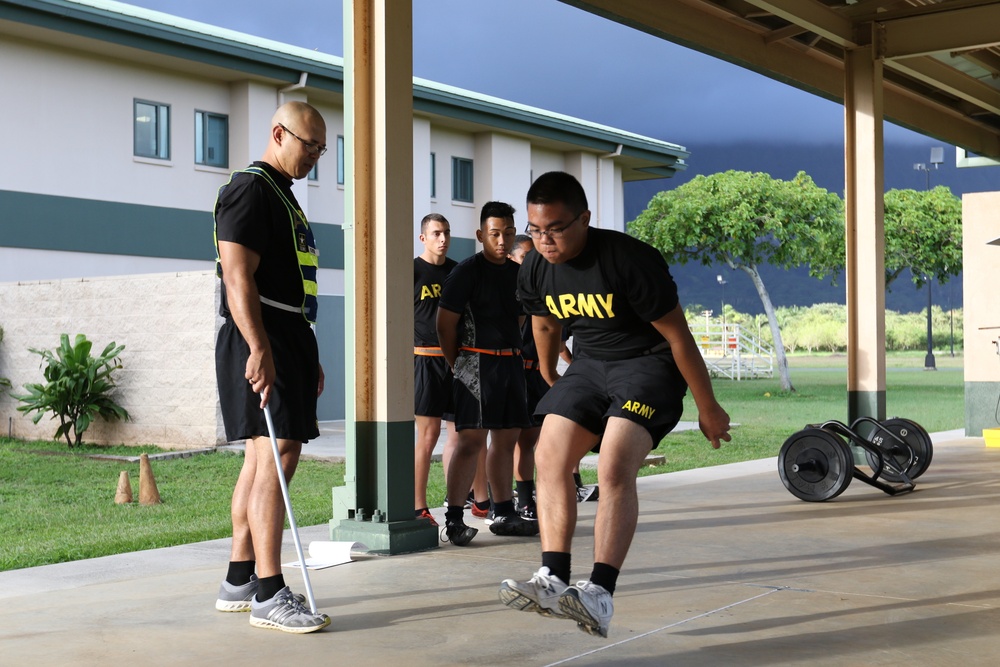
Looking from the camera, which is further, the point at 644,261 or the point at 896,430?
the point at 896,430

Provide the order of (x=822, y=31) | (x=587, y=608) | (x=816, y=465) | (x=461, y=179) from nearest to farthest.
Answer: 1. (x=587, y=608)
2. (x=816, y=465)
3. (x=822, y=31)
4. (x=461, y=179)

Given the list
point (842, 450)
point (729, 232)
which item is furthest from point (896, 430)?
point (729, 232)

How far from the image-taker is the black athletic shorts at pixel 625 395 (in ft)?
13.7

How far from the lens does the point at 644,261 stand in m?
4.17

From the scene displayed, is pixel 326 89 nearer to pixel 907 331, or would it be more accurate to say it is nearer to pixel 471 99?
pixel 471 99

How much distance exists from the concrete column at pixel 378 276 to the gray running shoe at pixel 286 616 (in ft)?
5.93

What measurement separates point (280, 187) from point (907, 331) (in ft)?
285

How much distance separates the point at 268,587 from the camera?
448 centimetres

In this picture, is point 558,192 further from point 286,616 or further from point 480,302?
point 480,302

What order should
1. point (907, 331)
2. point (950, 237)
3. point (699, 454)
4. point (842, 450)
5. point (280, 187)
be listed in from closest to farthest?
1. point (280, 187)
2. point (842, 450)
3. point (699, 454)
4. point (950, 237)
5. point (907, 331)

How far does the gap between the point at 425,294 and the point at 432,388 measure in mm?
614

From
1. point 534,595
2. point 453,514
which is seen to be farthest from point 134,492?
point 534,595

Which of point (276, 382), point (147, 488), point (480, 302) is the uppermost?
point (480, 302)

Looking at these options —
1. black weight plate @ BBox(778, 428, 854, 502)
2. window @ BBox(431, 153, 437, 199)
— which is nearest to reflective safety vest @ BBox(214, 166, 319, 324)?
black weight plate @ BBox(778, 428, 854, 502)
